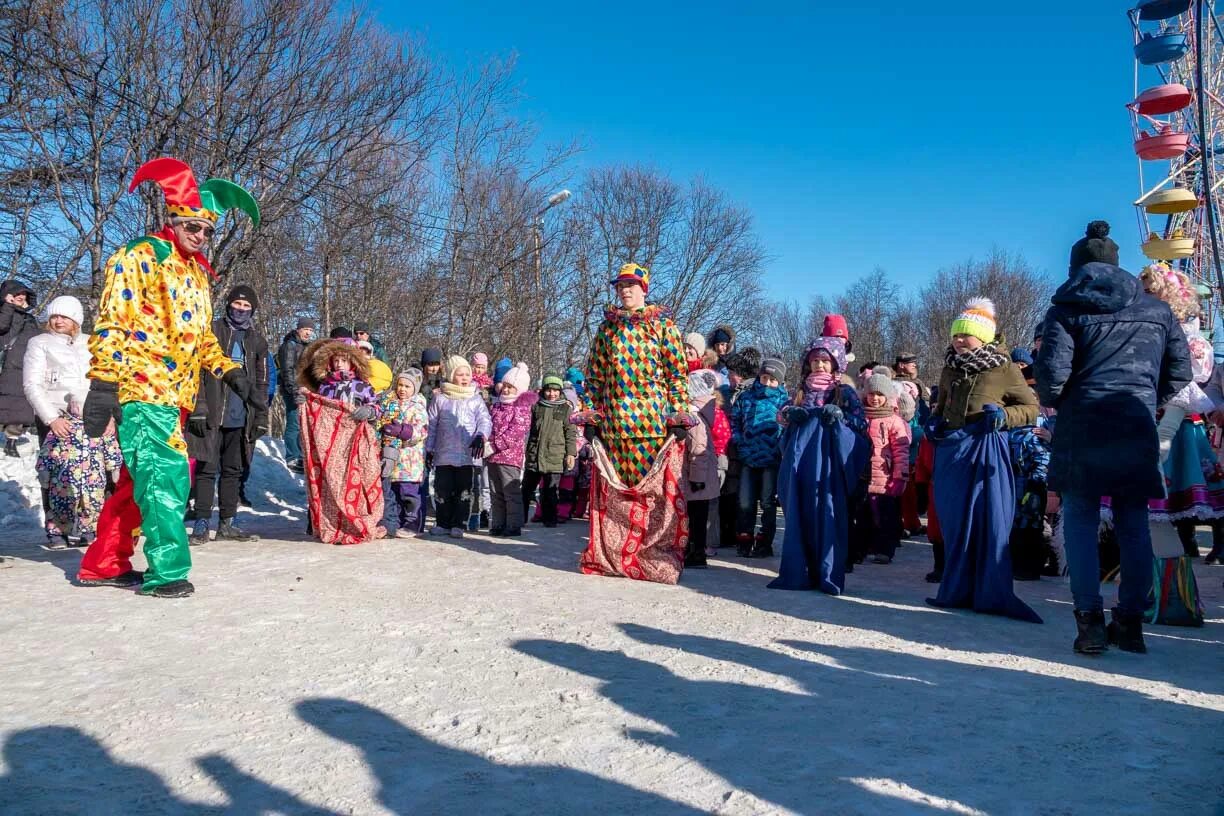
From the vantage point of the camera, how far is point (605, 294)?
83.9ft

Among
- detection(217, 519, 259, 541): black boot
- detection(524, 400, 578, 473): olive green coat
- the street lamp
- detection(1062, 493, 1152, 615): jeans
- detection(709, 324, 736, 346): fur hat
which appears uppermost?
the street lamp

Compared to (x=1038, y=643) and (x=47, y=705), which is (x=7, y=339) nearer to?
(x=47, y=705)

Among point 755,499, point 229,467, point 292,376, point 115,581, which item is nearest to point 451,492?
point 229,467

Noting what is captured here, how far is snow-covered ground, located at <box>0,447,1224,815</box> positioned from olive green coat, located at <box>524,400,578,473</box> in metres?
3.72

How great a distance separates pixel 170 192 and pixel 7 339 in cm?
387

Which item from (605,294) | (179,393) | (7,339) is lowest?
(179,393)

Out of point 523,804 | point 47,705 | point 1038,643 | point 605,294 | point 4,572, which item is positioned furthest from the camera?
point 605,294

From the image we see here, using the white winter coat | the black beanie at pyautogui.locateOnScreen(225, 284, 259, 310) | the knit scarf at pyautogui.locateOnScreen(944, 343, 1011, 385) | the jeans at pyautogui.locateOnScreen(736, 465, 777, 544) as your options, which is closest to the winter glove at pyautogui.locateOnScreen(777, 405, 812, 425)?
the knit scarf at pyautogui.locateOnScreen(944, 343, 1011, 385)

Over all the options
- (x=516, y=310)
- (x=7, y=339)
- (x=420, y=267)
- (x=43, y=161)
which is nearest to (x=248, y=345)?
(x=7, y=339)

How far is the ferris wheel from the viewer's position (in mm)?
10039

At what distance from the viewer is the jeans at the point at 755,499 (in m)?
7.80

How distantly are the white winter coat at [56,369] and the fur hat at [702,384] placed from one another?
16.4ft

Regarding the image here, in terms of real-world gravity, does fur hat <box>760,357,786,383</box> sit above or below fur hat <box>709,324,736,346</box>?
below

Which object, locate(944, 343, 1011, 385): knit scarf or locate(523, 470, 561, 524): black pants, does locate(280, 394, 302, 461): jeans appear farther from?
locate(944, 343, 1011, 385): knit scarf
